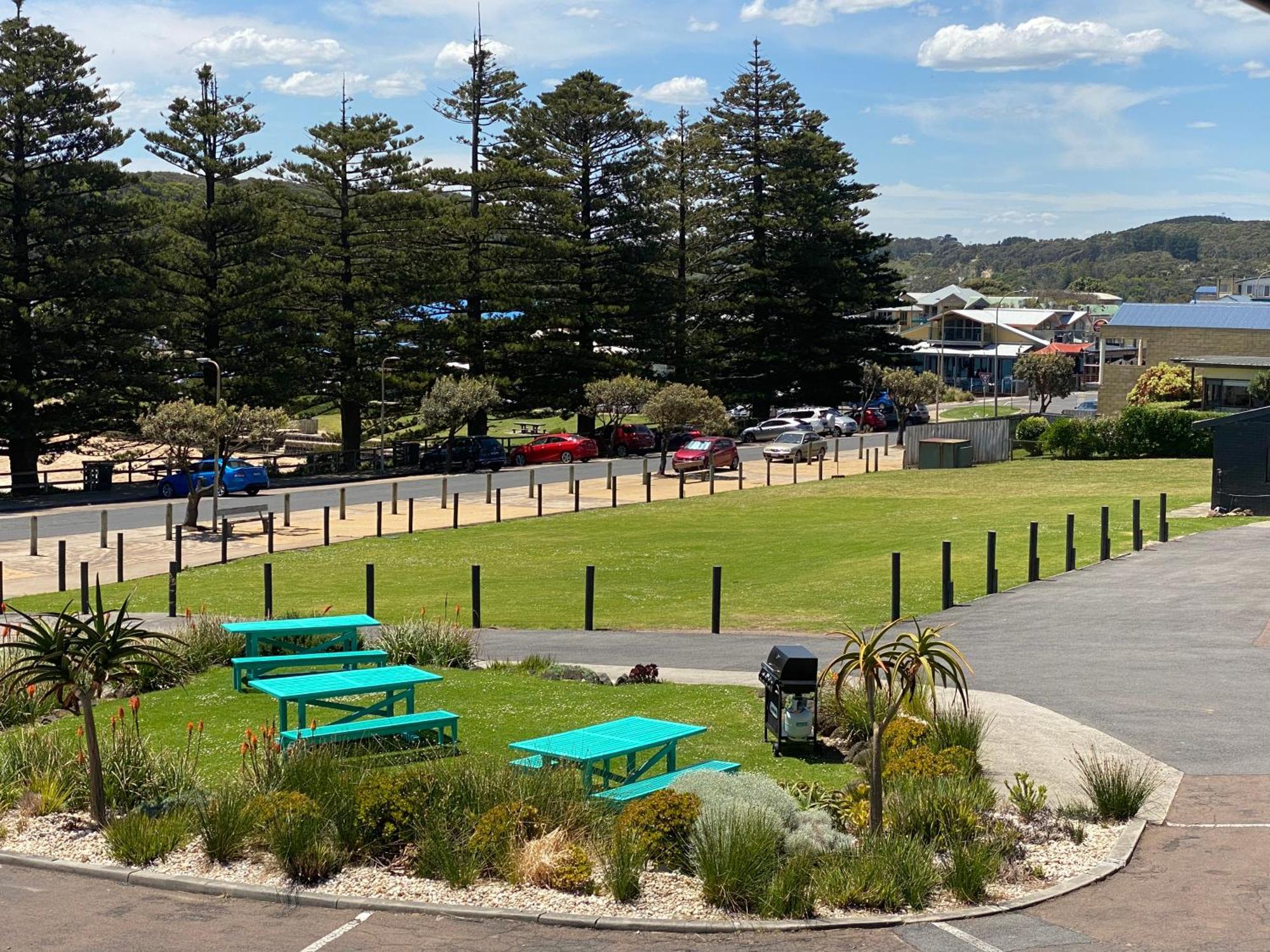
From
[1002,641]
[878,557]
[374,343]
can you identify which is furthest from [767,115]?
[1002,641]

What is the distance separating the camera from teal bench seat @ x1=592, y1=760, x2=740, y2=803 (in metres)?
10.6

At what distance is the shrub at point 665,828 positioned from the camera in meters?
9.62

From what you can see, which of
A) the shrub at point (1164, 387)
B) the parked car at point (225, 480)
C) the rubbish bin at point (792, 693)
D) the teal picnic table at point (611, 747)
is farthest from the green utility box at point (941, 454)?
the teal picnic table at point (611, 747)

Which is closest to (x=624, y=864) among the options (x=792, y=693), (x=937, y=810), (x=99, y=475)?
(x=937, y=810)

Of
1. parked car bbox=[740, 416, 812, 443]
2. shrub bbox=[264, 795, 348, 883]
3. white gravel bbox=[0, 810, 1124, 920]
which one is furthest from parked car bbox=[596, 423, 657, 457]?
shrub bbox=[264, 795, 348, 883]

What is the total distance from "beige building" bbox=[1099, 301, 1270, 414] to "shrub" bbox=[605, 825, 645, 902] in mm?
75062

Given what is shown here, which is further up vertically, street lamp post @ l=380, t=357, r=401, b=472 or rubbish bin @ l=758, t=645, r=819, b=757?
street lamp post @ l=380, t=357, r=401, b=472

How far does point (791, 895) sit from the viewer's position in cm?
899

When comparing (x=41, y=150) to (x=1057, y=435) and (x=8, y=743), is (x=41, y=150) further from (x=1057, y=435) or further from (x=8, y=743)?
(x=8, y=743)

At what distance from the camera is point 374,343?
63.5 metres

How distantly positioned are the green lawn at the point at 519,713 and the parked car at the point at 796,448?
4062 cm

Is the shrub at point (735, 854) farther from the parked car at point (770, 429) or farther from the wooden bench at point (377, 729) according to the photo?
the parked car at point (770, 429)

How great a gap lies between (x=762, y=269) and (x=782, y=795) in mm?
72673

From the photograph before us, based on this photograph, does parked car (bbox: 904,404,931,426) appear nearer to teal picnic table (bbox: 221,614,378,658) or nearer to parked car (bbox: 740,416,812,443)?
parked car (bbox: 740,416,812,443)
